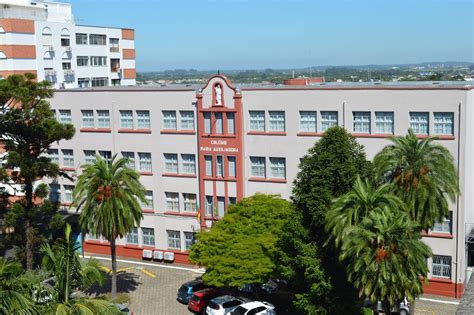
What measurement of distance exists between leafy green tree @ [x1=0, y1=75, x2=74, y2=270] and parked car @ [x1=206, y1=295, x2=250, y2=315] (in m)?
12.8

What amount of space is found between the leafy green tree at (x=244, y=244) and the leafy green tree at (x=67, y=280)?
1886 centimetres

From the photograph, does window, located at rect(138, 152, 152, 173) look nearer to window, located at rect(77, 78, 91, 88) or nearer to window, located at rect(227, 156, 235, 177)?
window, located at rect(227, 156, 235, 177)

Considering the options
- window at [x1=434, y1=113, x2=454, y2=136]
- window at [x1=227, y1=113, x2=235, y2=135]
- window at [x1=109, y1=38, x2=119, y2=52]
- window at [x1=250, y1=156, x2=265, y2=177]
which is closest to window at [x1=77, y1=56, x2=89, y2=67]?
window at [x1=109, y1=38, x2=119, y2=52]

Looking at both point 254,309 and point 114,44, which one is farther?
point 114,44

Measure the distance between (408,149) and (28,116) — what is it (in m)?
23.3

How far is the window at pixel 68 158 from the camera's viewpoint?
52812 millimetres

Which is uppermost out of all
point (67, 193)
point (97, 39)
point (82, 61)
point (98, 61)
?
point (97, 39)

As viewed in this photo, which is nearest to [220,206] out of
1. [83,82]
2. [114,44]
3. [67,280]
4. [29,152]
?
[29,152]

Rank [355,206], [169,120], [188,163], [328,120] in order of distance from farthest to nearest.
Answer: [169,120]
[188,163]
[328,120]
[355,206]

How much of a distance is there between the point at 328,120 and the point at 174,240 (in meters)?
15.1

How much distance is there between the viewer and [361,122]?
4288cm

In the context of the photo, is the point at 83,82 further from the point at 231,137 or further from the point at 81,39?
the point at 231,137

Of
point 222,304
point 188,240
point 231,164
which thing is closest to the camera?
point 222,304

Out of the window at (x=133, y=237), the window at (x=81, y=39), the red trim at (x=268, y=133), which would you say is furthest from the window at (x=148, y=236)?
the window at (x=81, y=39)
